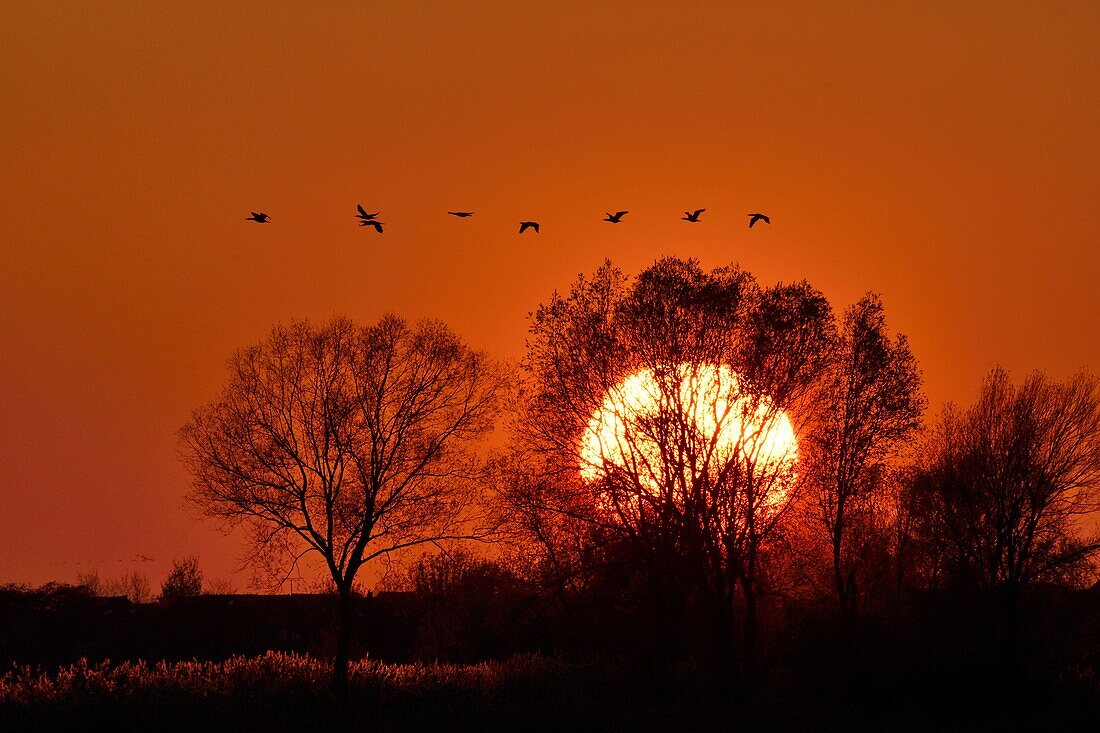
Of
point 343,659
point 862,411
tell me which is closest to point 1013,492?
point 862,411

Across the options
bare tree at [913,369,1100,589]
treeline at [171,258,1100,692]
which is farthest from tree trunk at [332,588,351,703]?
bare tree at [913,369,1100,589]

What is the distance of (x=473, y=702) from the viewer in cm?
4250

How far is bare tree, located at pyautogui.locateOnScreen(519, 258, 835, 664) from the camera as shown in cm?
4656

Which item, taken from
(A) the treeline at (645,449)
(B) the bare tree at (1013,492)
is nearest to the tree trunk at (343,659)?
(A) the treeline at (645,449)

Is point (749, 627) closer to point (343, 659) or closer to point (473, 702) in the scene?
point (473, 702)

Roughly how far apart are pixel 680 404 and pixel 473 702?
13620 mm

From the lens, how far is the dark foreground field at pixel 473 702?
38.1 m

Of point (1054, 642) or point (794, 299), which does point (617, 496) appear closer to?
point (794, 299)

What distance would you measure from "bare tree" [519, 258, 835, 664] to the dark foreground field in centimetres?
447

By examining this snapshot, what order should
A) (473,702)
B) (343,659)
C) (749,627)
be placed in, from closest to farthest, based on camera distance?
(473,702), (343,659), (749,627)

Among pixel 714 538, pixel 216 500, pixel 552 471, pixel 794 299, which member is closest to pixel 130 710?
pixel 216 500

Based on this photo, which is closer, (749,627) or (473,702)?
(473,702)

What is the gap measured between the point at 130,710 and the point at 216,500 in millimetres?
11519

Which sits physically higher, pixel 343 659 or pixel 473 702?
pixel 343 659
